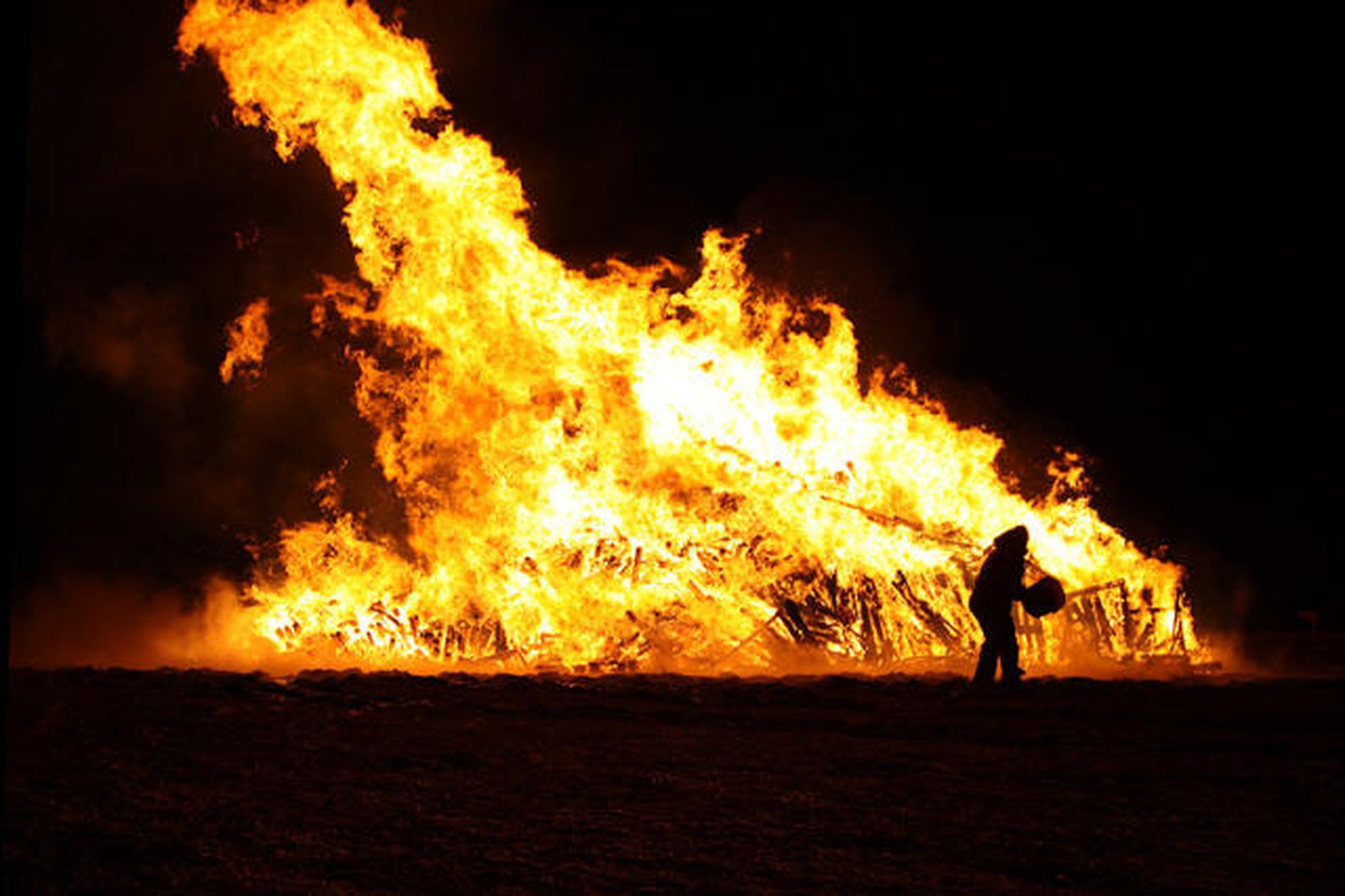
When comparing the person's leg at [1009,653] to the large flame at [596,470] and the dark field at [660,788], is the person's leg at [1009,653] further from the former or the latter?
the large flame at [596,470]

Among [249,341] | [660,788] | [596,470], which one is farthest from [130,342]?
[660,788]

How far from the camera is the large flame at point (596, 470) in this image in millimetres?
13516

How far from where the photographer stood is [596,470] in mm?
13820

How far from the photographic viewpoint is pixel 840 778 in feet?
22.8

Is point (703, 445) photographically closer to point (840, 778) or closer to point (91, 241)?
point (840, 778)

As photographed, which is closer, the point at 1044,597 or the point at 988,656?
the point at 988,656

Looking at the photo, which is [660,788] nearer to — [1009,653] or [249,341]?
[1009,653]

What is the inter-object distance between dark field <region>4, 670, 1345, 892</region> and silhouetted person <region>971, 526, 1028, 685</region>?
27.9 inches

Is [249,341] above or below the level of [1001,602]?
above

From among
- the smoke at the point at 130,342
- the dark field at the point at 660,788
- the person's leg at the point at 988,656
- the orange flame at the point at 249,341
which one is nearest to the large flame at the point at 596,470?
the person's leg at the point at 988,656

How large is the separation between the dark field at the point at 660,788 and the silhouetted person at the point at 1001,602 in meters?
0.71

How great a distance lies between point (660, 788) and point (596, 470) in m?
7.42

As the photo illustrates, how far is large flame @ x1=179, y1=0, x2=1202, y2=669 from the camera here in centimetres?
1352

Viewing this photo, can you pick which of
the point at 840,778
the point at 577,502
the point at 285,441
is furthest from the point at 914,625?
the point at 285,441
